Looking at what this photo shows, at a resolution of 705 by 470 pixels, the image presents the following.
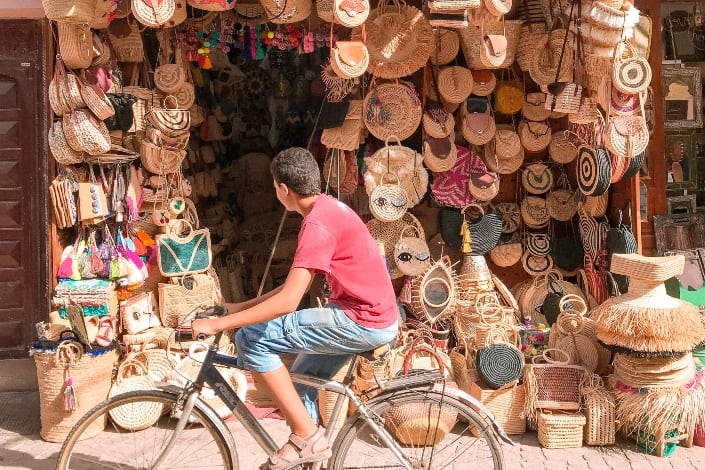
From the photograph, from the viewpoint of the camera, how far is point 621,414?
5.21 metres

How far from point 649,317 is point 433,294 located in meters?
1.72

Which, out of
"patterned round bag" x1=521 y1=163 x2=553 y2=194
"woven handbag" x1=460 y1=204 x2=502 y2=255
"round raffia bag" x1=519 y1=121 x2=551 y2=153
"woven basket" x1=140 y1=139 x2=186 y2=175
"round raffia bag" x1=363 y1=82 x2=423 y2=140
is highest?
"round raffia bag" x1=363 y1=82 x2=423 y2=140

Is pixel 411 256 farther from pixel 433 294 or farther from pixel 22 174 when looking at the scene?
pixel 22 174

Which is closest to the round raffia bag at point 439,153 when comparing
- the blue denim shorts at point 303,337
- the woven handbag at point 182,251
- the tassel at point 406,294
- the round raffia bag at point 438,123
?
the round raffia bag at point 438,123

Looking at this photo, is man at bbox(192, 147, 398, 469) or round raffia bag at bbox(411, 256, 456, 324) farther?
round raffia bag at bbox(411, 256, 456, 324)

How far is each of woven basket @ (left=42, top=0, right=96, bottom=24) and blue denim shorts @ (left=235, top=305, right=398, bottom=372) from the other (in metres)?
2.54

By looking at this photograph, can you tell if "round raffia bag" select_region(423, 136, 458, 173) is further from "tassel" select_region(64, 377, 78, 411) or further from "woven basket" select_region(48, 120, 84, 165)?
"tassel" select_region(64, 377, 78, 411)

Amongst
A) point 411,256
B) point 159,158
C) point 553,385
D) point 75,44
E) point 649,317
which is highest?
point 75,44

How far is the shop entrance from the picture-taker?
241 inches

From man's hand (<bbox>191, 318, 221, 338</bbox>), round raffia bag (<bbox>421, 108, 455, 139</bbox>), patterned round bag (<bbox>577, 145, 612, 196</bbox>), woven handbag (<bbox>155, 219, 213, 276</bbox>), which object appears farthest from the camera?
round raffia bag (<bbox>421, 108, 455, 139</bbox>)

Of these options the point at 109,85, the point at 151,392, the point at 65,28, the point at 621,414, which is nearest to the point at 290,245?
the point at 109,85

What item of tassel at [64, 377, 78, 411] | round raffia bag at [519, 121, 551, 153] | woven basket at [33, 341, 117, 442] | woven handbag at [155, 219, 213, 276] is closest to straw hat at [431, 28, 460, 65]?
round raffia bag at [519, 121, 551, 153]

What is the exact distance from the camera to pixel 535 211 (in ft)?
22.1

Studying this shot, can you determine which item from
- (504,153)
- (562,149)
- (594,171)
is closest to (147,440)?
(504,153)
